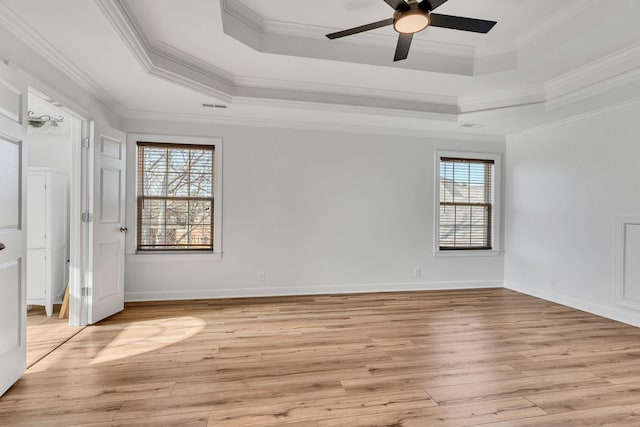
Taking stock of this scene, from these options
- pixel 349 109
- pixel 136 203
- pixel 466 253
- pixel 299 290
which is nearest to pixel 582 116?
pixel 466 253

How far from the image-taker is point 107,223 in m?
3.80

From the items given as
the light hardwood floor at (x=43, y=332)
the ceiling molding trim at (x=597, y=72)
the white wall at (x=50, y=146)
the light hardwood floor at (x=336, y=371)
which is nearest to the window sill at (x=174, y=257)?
the light hardwood floor at (x=336, y=371)

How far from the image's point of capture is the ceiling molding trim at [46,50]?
2.23m

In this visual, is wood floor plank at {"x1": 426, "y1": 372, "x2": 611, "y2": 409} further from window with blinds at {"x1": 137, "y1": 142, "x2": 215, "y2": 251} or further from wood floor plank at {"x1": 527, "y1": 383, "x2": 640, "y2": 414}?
window with blinds at {"x1": 137, "y1": 142, "x2": 215, "y2": 251}

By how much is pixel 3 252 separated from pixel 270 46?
259cm

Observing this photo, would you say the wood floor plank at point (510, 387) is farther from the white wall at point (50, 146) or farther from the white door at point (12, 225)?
the white wall at point (50, 146)

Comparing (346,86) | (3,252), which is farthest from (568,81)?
(3,252)

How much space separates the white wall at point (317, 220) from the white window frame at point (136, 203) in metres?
0.07

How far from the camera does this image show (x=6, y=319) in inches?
86.9

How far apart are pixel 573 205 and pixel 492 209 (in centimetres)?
120

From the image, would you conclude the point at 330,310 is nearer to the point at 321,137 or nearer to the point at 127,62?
the point at 321,137

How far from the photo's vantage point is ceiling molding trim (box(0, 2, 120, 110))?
2.23 meters

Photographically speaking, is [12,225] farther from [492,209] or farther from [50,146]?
[492,209]

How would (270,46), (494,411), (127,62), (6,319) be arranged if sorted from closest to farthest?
(494,411)
(6,319)
(127,62)
(270,46)
